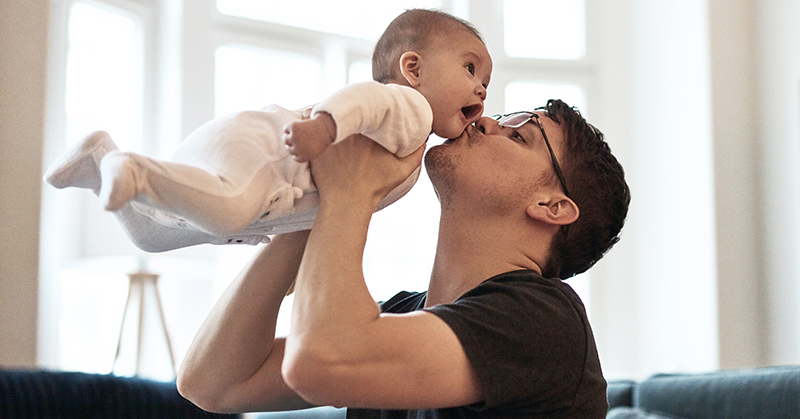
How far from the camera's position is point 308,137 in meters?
1.04

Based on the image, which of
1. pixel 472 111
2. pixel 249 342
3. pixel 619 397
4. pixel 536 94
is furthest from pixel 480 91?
pixel 536 94

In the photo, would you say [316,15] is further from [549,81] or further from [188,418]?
[188,418]

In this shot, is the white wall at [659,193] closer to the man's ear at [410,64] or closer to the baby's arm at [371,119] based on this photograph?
the man's ear at [410,64]

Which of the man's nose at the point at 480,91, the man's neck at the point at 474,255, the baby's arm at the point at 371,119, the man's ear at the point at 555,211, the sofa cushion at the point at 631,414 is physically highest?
the man's nose at the point at 480,91

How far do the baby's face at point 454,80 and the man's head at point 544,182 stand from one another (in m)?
0.04

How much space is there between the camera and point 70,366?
3707mm

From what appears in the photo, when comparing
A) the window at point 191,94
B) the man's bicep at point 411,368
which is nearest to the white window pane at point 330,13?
the window at point 191,94

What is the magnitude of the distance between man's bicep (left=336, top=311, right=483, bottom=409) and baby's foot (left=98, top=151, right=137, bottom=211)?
37cm

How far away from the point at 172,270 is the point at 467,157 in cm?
236

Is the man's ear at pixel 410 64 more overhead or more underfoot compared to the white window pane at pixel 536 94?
more underfoot

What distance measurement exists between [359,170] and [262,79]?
3.31 m

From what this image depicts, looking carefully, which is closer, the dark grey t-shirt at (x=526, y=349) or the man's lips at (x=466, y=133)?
the dark grey t-shirt at (x=526, y=349)

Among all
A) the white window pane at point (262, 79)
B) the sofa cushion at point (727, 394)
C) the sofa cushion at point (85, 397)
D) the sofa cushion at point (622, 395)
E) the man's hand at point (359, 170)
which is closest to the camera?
the man's hand at point (359, 170)

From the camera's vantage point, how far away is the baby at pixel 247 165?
39.9 inches
